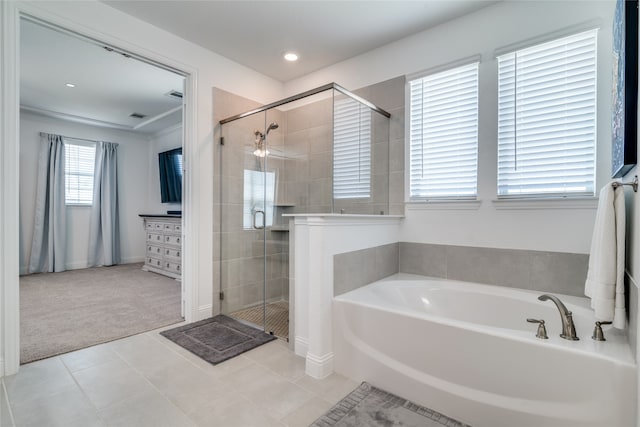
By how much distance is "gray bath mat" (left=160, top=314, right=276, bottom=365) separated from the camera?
220 centimetres

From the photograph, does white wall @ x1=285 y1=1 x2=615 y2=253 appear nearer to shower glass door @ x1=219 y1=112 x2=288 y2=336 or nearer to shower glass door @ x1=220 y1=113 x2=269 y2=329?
shower glass door @ x1=219 y1=112 x2=288 y2=336

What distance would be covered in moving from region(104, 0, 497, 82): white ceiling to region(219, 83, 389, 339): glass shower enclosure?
1.94ft

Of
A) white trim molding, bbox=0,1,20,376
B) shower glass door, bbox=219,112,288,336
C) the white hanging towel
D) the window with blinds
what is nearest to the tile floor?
white trim molding, bbox=0,1,20,376

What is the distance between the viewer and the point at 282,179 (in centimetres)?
304

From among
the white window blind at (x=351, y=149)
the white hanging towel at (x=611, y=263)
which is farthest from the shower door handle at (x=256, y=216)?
the white hanging towel at (x=611, y=263)

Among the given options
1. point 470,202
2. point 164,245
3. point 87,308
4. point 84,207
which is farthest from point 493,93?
point 84,207

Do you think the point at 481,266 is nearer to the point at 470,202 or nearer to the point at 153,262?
the point at 470,202

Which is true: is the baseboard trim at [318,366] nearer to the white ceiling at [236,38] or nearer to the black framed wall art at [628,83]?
the black framed wall art at [628,83]

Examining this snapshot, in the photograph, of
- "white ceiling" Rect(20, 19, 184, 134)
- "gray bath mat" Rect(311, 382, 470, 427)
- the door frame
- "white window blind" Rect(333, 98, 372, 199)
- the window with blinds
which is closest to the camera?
"gray bath mat" Rect(311, 382, 470, 427)

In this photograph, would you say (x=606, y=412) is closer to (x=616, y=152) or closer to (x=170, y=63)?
(x=616, y=152)

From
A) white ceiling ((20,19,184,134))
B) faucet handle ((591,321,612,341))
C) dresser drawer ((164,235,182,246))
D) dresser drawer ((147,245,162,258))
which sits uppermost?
white ceiling ((20,19,184,134))

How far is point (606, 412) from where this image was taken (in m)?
1.18

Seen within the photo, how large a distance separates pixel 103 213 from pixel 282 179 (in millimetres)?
4342

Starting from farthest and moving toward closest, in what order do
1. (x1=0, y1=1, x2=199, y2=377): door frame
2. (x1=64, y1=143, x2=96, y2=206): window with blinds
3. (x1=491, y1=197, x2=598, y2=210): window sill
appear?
(x1=64, y1=143, x2=96, y2=206): window with blinds → (x1=491, y1=197, x2=598, y2=210): window sill → (x1=0, y1=1, x2=199, y2=377): door frame
